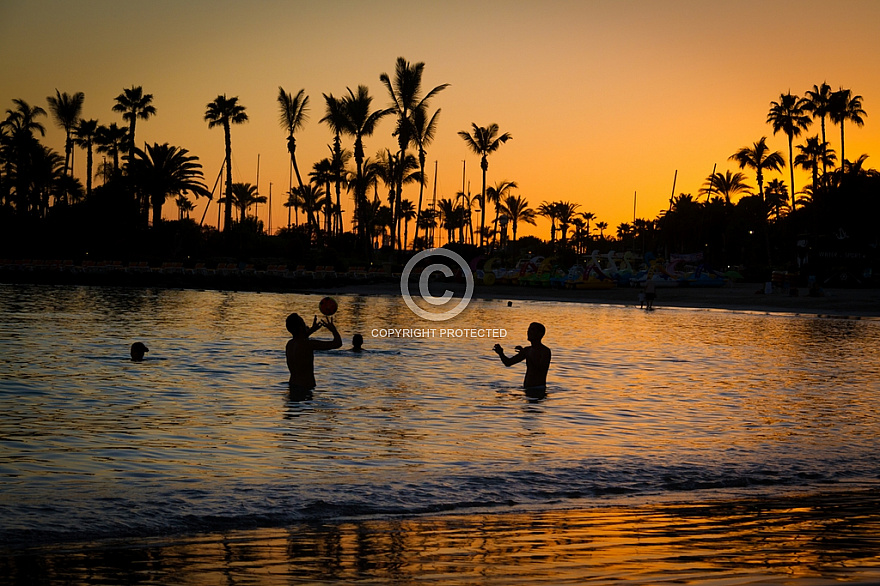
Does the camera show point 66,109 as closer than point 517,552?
No

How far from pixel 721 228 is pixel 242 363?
85721mm

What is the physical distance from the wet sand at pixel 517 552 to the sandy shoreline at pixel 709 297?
30847mm

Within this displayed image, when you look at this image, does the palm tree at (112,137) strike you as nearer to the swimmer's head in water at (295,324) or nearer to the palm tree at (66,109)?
the palm tree at (66,109)

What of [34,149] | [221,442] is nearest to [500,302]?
[221,442]

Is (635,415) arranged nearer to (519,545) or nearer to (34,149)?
(519,545)

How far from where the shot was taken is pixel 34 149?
79.2m

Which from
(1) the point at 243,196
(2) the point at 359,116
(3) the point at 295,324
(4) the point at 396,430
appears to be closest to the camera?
(4) the point at 396,430

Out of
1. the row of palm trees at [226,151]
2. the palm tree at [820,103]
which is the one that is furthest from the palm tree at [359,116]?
the palm tree at [820,103]

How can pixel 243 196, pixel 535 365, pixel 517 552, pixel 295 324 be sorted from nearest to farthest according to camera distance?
pixel 517 552 < pixel 295 324 < pixel 535 365 < pixel 243 196

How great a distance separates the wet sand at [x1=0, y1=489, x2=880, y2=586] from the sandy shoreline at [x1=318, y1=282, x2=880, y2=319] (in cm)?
3085

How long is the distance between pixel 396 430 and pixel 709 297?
39152 mm

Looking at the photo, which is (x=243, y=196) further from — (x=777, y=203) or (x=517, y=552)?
(x=517, y=552)

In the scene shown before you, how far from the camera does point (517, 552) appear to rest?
5.39 m

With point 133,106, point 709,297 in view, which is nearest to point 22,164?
point 133,106
